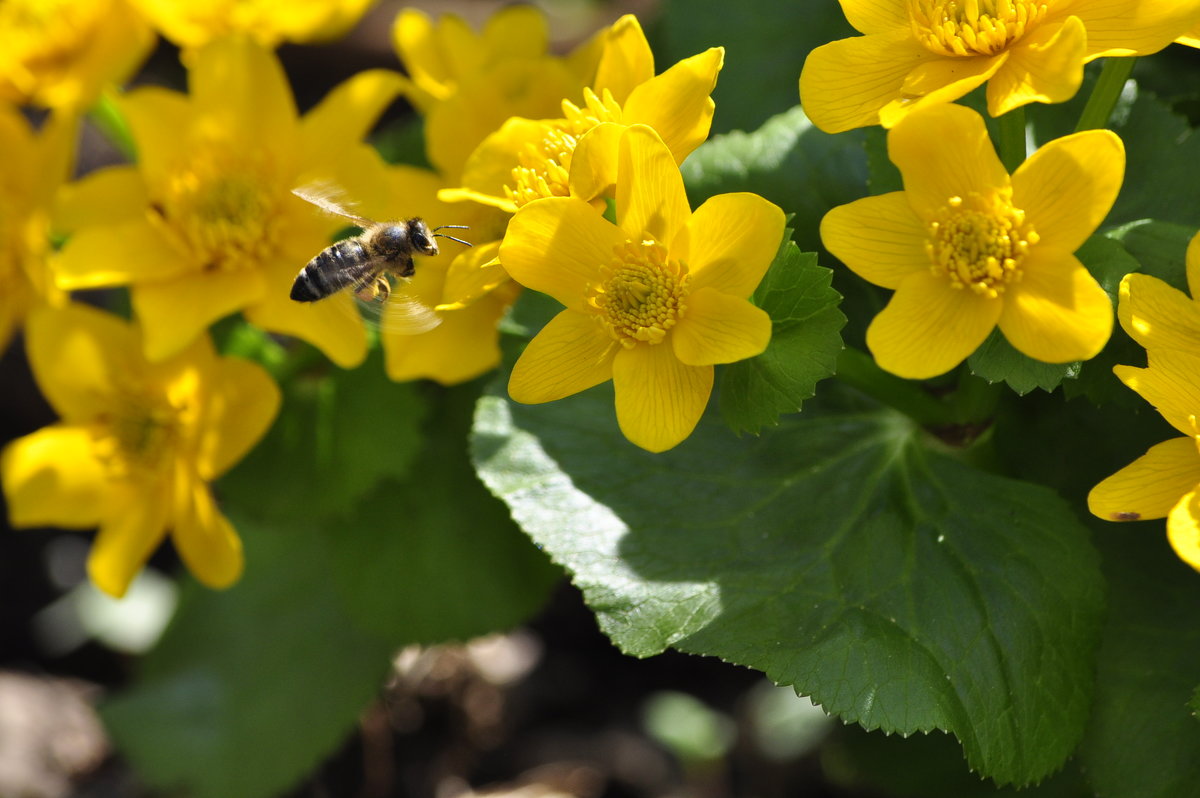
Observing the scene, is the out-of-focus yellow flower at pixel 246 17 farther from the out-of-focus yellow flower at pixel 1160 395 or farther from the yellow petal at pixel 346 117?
the out-of-focus yellow flower at pixel 1160 395

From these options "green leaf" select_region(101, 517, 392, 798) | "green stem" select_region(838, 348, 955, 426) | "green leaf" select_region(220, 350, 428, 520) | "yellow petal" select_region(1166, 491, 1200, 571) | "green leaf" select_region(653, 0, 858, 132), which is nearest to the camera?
"yellow petal" select_region(1166, 491, 1200, 571)

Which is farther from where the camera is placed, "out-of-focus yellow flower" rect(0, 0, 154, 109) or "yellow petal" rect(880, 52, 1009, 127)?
"out-of-focus yellow flower" rect(0, 0, 154, 109)

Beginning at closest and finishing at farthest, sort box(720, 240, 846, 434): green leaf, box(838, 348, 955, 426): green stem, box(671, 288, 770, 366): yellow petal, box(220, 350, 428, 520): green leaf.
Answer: box(671, 288, 770, 366): yellow petal
box(720, 240, 846, 434): green leaf
box(838, 348, 955, 426): green stem
box(220, 350, 428, 520): green leaf

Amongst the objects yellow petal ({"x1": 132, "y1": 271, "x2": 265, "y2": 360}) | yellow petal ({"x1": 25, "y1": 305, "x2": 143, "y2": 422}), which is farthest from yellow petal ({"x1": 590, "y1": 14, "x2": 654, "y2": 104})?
yellow petal ({"x1": 25, "y1": 305, "x2": 143, "y2": 422})

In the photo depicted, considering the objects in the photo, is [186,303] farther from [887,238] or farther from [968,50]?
[968,50]

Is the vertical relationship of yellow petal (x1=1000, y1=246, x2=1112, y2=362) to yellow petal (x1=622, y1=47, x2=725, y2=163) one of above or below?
below

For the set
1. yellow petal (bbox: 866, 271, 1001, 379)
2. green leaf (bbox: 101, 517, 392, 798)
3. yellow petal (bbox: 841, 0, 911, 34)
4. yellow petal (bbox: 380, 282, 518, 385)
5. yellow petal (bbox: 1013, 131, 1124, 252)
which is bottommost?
green leaf (bbox: 101, 517, 392, 798)

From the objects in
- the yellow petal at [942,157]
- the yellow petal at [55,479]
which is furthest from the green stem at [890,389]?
the yellow petal at [55,479]

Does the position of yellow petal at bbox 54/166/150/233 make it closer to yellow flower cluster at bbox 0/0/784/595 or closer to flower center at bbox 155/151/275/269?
yellow flower cluster at bbox 0/0/784/595
